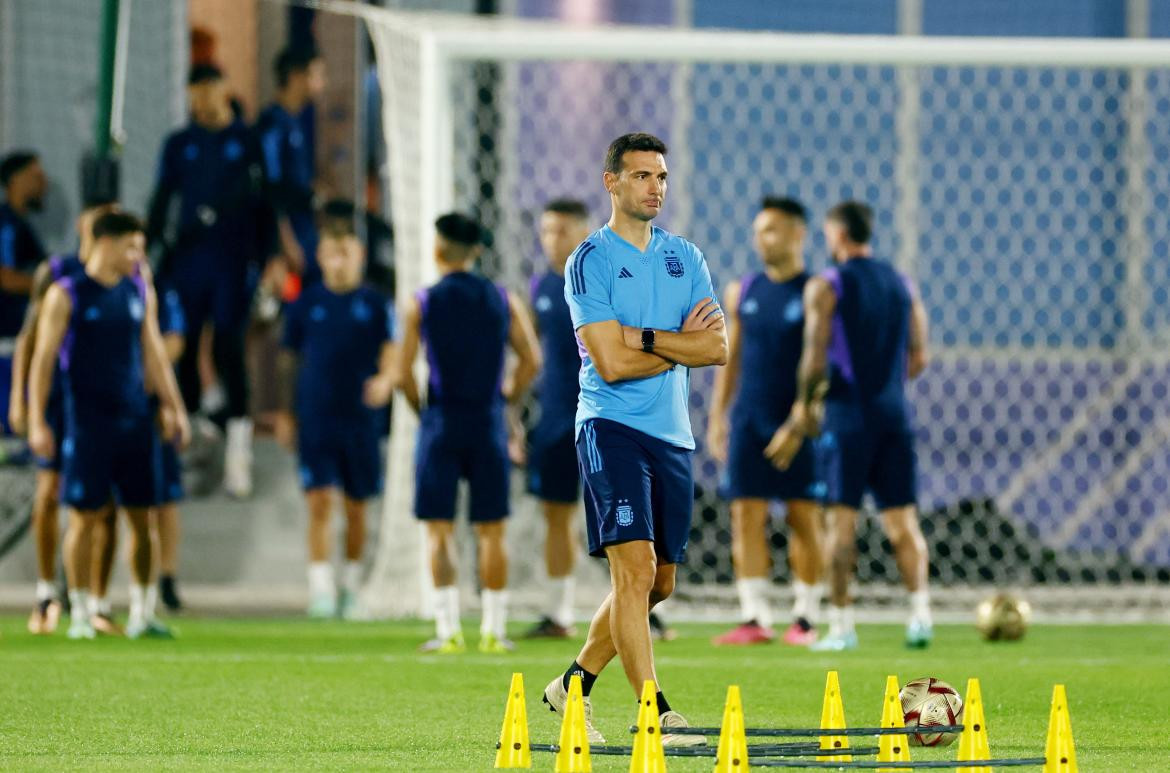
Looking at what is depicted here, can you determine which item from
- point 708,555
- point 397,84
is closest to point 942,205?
point 708,555

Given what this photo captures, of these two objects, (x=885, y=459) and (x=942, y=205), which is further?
(x=942, y=205)

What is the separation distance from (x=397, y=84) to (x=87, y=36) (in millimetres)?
4561

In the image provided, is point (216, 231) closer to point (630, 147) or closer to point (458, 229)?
point (458, 229)

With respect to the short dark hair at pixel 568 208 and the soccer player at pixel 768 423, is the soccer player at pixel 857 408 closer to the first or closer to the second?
the soccer player at pixel 768 423

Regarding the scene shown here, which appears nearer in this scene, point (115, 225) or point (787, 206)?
point (115, 225)

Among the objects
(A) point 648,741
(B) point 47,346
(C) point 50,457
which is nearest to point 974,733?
(A) point 648,741

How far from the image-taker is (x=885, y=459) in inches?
381

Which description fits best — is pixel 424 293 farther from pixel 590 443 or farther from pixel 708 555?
pixel 708 555

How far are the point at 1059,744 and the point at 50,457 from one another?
689 cm

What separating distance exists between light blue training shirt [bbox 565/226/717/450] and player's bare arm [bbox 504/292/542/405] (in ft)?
12.2

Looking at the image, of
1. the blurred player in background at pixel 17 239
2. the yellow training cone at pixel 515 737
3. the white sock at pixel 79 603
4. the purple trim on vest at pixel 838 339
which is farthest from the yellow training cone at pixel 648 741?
the blurred player in background at pixel 17 239

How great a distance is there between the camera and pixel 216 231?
13461 mm

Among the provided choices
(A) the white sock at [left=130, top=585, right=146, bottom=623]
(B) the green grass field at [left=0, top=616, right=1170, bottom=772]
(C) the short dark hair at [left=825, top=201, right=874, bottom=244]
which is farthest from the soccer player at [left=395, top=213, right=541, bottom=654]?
(C) the short dark hair at [left=825, top=201, right=874, bottom=244]

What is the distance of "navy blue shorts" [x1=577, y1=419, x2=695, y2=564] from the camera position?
5.70m
